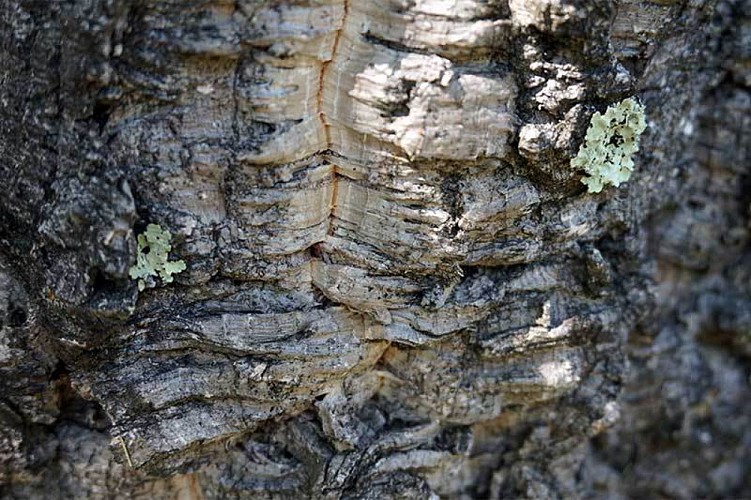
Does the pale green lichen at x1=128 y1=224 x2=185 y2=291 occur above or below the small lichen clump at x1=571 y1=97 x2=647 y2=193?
below

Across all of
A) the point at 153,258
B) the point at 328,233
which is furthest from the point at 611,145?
the point at 153,258

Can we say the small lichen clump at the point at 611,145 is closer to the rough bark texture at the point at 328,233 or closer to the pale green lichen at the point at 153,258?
the rough bark texture at the point at 328,233

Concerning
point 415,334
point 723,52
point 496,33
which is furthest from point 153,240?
point 723,52

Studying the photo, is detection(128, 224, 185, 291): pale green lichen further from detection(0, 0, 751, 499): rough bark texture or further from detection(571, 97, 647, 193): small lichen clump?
detection(571, 97, 647, 193): small lichen clump

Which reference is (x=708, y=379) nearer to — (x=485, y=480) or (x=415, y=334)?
(x=485, y=480)

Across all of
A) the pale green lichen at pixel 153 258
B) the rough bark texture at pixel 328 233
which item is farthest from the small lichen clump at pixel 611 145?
the pale green lichen at pixel 153 258

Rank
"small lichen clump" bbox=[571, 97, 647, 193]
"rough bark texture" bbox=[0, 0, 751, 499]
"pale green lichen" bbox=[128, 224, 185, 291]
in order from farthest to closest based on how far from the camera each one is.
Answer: "small lichen clump" bbox=[571, 97, 647, 193], "pale green lichen" bbox=[128, 224, 185, 291], "rough bark texture" bbox=[0, 0, 751, 499]

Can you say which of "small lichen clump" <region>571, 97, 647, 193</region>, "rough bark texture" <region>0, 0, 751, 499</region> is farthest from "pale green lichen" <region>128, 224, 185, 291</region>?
"small lichen clump" <region>571, 97, 647, 193</region>
